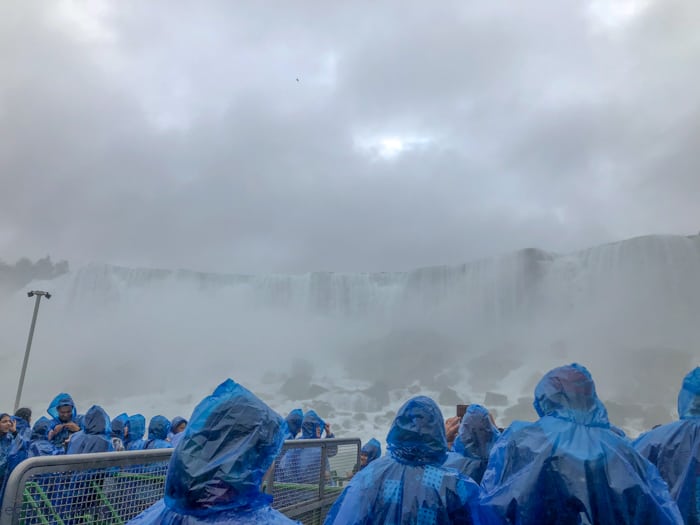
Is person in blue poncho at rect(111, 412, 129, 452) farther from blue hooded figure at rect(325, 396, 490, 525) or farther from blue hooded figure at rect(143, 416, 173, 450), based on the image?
blue hooded figure at rect(325, 396, 490, 525)

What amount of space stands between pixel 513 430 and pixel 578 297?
3867 cm

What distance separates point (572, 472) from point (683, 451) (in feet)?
4.86

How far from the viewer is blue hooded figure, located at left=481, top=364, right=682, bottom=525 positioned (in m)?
1.96

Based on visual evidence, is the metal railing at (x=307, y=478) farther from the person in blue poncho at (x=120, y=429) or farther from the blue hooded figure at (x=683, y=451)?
the person in blue poncho at (x=120, y=429)

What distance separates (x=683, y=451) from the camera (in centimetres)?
301

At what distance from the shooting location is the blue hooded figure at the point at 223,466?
1.35 m

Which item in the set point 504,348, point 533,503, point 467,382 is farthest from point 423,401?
point 504,348

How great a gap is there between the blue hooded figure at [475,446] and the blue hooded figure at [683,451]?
929 millimetres

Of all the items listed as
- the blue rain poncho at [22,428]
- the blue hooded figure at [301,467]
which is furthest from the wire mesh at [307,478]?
the blue rain poncho at [22,428]

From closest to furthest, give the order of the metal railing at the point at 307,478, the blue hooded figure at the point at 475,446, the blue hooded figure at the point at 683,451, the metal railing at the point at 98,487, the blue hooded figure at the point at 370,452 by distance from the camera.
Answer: the metal railing at the point at 98,487 < the blue hooded figure at the point at 683,451 < the blue hooded figure at the point at 475,446 < the metal railing at the point at 307,478 < the blue hooded figure at the point at 370,452

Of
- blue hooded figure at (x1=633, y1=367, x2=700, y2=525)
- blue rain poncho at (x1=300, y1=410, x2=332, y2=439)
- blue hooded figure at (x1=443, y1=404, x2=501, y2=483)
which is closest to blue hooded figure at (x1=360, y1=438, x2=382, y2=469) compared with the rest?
blue rain poncho at (x1=300, y1=410, x2=332, y2=439)

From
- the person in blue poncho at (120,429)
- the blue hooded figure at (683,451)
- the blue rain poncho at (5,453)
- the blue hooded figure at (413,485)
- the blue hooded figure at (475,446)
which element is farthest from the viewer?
the person in blue poncho at (120,429)

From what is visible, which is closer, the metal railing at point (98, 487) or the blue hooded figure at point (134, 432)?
the metal railing at point (98, 487)

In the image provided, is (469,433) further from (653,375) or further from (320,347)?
(320,347)
